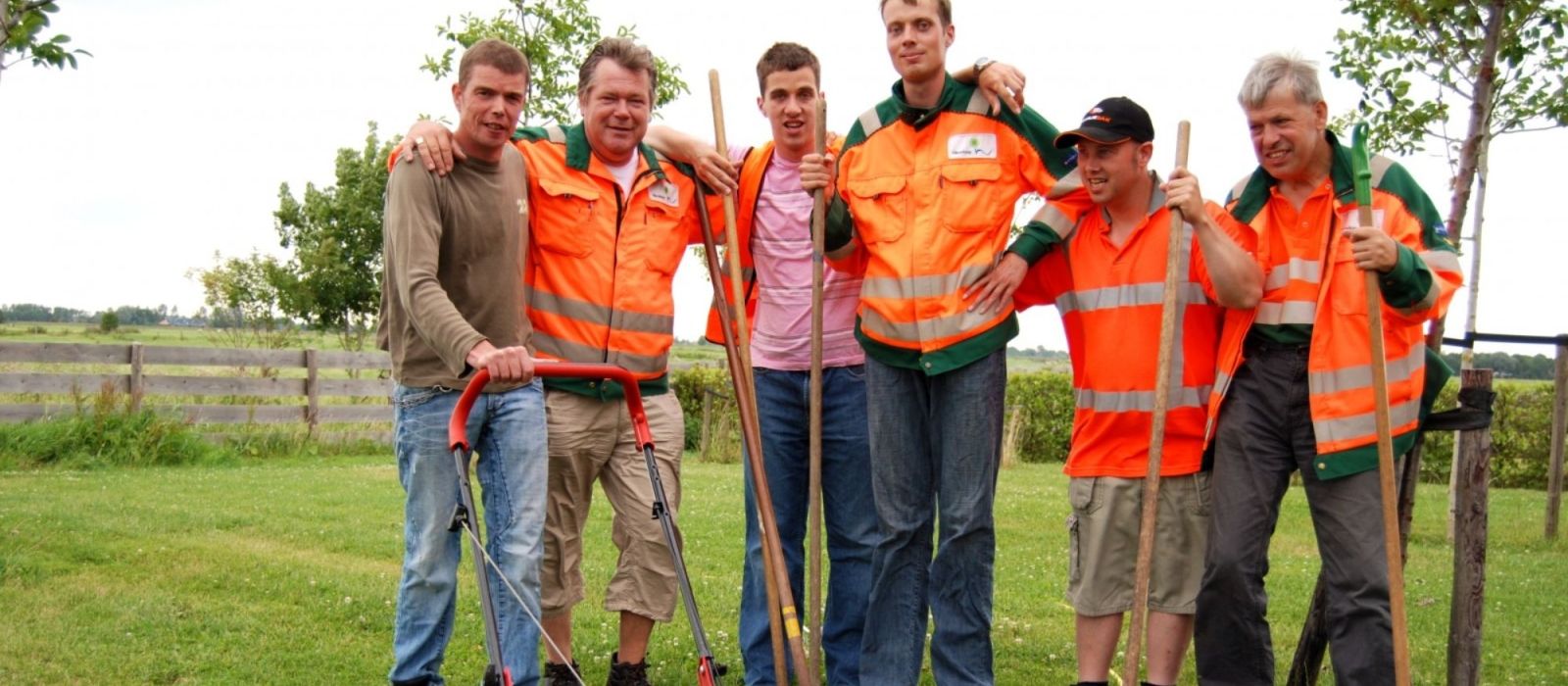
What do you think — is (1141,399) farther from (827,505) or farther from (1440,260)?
(827,505)

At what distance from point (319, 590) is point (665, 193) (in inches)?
149

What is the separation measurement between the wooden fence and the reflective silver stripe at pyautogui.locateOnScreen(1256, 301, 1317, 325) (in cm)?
1613

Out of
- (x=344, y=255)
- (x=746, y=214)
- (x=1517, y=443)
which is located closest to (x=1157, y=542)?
(x=746, y=214)

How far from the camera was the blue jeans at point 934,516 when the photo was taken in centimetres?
456

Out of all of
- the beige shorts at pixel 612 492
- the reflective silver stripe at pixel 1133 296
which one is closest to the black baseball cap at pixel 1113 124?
the reflective silver stripe at pixel 1133 296

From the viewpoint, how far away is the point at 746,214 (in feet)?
17.8

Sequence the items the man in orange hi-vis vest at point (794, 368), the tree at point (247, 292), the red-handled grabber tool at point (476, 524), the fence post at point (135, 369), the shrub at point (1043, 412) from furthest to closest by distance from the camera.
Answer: the tree at point (247, 292) < the shrub at point (1043, 412) < the fence post at point (135, 369) < the man in orange hi-vis vest at point (794, 368) < the red-handled grabber tool at point (476, 524)

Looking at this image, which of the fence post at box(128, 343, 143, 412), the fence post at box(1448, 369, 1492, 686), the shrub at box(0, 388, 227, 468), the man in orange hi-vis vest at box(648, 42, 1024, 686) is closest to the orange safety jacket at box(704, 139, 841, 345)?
the man in orange hi-vis vest at box(648, 42, 1024, 686)

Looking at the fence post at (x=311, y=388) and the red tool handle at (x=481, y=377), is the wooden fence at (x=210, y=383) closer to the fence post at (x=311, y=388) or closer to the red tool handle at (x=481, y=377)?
the fence post at (x=311, y=388)

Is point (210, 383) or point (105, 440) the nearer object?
point (105, 440)

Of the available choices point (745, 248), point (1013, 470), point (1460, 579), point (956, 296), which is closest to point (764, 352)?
point (745, 248)

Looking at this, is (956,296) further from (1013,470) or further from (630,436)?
(1013,470)

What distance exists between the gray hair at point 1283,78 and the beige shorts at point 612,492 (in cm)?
232

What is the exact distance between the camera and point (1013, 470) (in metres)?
19.8
